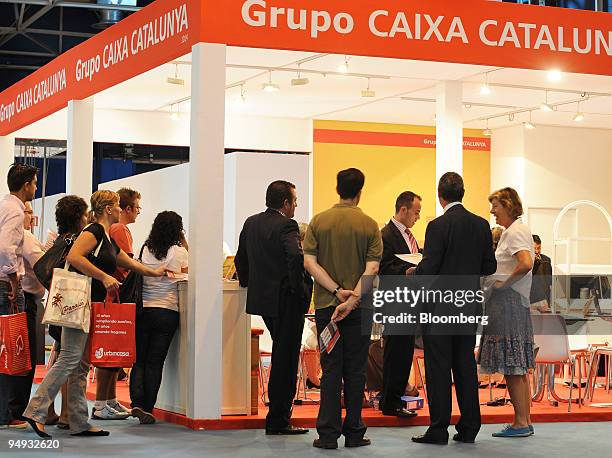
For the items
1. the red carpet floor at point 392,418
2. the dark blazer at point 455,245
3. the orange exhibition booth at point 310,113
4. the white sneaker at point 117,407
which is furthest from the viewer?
the white sneaker at point 117,407

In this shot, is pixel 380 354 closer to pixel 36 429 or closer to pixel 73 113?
pixel 36 429

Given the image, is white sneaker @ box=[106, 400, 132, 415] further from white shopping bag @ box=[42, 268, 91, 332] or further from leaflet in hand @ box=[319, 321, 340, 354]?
leaflet in hand @ box=[319, 321, 340, 354]

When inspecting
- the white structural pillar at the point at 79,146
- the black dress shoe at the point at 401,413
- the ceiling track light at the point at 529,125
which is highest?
the ceiling track light at the point at 529,125

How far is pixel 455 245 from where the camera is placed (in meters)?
6.04

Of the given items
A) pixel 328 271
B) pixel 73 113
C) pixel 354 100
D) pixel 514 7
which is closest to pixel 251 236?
pixel 328 271

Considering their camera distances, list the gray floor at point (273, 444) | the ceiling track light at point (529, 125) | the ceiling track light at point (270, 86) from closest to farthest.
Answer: the gray floor at point (273, 444) → the ceiling track light at point (270, 86) → the ceiling track light at point (529, 125)

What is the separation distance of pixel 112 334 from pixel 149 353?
0.70 meters

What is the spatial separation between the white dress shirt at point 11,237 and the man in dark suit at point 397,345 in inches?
91.7

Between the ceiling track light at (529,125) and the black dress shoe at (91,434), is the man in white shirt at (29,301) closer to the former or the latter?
the black dress shoe at (91,434)

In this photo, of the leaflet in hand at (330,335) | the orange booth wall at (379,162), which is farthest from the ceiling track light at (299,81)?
the leaflet in hand at (330,335)

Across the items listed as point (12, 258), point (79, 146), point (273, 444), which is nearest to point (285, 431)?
point (273, 444)

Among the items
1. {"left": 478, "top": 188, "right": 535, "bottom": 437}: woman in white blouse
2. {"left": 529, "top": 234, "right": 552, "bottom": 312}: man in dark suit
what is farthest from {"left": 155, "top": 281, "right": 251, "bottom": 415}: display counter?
{"left": 529, "top": 234, "right": 552, "bottom": 312}: man in dark suit

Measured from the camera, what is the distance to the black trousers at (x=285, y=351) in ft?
20.4

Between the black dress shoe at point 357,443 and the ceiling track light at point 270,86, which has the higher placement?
the ceiling track light at point 270,86
